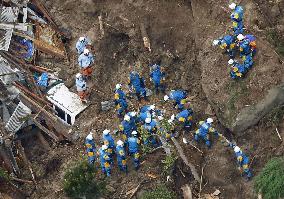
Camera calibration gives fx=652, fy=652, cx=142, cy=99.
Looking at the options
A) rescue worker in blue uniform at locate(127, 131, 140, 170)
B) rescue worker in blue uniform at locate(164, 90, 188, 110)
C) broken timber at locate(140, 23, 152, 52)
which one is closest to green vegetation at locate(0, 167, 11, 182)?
rescue worker in blue uniform at locate(127, 131, 140, 170)

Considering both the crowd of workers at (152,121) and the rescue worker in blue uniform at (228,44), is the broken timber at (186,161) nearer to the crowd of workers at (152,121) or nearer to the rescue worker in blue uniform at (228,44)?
the crowd of workers at (152,121)

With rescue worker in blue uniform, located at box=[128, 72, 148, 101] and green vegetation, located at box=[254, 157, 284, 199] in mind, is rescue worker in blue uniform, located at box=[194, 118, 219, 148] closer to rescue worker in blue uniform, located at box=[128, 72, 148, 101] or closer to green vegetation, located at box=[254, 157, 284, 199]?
green vegetation, located at box=[254, 157, 284, 199]

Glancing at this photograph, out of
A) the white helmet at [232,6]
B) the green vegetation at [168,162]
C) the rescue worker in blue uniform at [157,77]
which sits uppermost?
the white helmet at [232,6]

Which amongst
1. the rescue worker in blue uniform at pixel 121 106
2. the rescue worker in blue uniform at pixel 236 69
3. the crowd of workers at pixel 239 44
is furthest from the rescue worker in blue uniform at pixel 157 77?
the rescue worker in blue uniform at pixel 236 69

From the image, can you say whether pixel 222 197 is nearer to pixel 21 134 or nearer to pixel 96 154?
pixel 96 154

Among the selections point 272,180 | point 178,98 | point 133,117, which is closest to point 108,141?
point 133,117

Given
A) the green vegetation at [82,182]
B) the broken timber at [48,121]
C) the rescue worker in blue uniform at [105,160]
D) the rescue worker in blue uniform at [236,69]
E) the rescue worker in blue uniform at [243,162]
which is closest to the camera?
the green vegetation at [82,182]

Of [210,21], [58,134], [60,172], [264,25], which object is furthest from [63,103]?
[264,25]
